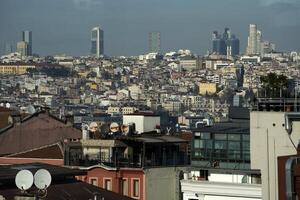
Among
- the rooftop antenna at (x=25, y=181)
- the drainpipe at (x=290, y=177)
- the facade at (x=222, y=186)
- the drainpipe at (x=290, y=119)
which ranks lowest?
the facade at (x=222, y=186)

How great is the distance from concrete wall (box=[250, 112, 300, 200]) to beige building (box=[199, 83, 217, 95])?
6476 inches

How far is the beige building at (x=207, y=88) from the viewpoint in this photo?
177m

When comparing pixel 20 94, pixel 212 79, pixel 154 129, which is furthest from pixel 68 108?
pixel 154 129

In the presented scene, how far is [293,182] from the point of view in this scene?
802 centimetres

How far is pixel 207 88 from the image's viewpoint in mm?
180375

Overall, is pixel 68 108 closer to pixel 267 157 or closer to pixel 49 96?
pixel 49 96

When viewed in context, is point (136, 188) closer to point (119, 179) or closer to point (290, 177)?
point (119, 179)

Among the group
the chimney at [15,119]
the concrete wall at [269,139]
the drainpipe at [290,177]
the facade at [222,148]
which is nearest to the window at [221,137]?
the facade at [222,148]

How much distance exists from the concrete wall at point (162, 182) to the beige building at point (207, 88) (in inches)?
6348

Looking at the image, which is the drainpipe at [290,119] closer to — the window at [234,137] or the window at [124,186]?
the window at [234,137]

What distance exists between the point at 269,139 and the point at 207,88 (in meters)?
170

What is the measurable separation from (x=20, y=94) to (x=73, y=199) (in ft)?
554

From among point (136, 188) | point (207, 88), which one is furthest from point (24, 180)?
point (207, 88)

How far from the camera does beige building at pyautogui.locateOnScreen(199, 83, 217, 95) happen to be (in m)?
177
